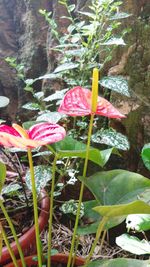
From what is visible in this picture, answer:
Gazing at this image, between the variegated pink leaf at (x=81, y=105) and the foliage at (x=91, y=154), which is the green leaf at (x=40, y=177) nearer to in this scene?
the foliage at (x=91, y=154)

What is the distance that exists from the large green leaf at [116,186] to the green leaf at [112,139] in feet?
0.38

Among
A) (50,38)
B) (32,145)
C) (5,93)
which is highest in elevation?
(50,38)

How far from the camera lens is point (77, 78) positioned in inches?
36.0

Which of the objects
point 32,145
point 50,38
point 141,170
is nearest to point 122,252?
point 141,170

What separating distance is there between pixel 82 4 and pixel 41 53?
288 mm

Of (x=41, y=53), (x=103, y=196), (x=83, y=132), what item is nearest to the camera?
(x=103, y=196)

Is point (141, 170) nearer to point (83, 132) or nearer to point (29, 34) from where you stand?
point (83, 132)

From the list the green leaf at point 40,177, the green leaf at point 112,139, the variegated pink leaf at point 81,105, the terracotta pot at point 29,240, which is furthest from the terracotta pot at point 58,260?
the variegated pink leaf at point 81,105

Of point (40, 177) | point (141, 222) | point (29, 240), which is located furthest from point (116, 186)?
point (29, 240)

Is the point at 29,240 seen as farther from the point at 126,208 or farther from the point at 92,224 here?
the point at 126,208

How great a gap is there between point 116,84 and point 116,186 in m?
0.29

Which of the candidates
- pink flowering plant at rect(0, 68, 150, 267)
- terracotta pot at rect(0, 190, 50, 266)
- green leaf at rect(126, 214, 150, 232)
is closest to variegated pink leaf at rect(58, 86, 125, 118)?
pink flowering plant at rect(0, 68, 150, 267)

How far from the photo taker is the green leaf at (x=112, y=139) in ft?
2.52

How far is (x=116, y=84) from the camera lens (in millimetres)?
803
